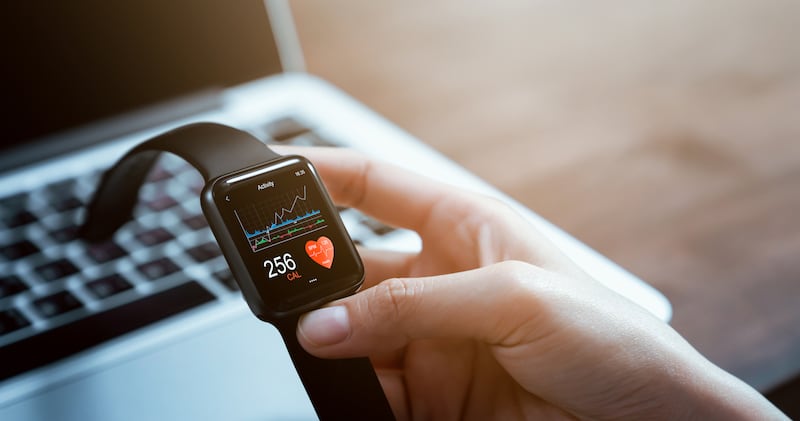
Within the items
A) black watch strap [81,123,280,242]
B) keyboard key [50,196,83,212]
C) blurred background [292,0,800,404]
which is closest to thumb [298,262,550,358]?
black watch strap [81,123,280,242]

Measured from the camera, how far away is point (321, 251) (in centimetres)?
48

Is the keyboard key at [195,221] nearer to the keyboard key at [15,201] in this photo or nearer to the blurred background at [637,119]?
the keyboard key at [15,201]

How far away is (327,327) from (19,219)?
38 centimetres

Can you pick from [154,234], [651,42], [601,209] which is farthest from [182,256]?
[651,42]

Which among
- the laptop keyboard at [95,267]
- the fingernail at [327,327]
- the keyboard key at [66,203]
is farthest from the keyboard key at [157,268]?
the fingernail at [327,327]

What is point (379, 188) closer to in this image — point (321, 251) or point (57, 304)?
point (321, 251)

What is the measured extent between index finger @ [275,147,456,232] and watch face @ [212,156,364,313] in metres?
0.11

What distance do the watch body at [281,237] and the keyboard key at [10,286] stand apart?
A: 0.80 ft

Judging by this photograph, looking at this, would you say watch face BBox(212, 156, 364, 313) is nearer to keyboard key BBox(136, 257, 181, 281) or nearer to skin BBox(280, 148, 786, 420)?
skin BBox(280, 148, 786, 420)

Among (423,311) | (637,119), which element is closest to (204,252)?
(423,311)

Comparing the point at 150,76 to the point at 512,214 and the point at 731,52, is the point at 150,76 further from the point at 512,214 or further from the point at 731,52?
the point at 731,52

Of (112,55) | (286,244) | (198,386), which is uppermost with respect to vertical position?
(112,55)

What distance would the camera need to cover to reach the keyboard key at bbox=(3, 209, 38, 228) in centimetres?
67

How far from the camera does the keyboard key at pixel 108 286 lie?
0.60m
